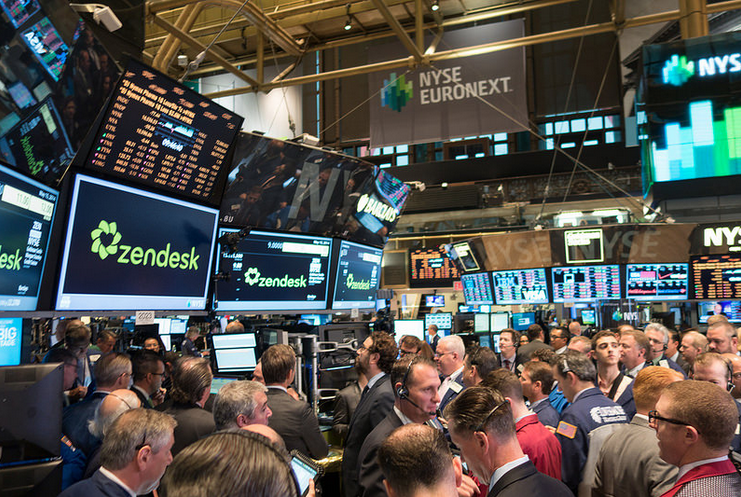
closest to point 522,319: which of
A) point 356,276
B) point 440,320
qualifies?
point 440,320

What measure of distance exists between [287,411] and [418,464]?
1997 mm

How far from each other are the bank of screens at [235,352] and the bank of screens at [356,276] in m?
1.39

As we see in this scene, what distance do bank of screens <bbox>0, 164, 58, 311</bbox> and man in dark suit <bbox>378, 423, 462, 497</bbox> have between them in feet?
7.76

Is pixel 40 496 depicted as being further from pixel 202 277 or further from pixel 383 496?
pixel 202 277

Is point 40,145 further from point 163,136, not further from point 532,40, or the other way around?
point 532,40

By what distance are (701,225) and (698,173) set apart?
3075 mm

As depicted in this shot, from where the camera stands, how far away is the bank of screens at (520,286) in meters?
9.89

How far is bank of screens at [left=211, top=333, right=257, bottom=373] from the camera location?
5.34 meters

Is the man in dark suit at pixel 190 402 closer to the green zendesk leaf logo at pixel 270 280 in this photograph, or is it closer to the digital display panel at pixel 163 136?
the digital display panel at pixel 163 136

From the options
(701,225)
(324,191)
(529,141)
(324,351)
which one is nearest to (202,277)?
(324,351)

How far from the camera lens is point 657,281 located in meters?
9.32

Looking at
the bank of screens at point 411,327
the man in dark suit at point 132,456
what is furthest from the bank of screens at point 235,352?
the bank of screens at point 411,327

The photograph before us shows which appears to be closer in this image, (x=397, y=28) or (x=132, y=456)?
(x=132, y=456)

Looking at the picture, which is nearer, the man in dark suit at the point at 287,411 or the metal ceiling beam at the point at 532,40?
the man in dark suit at the point at 287,411
